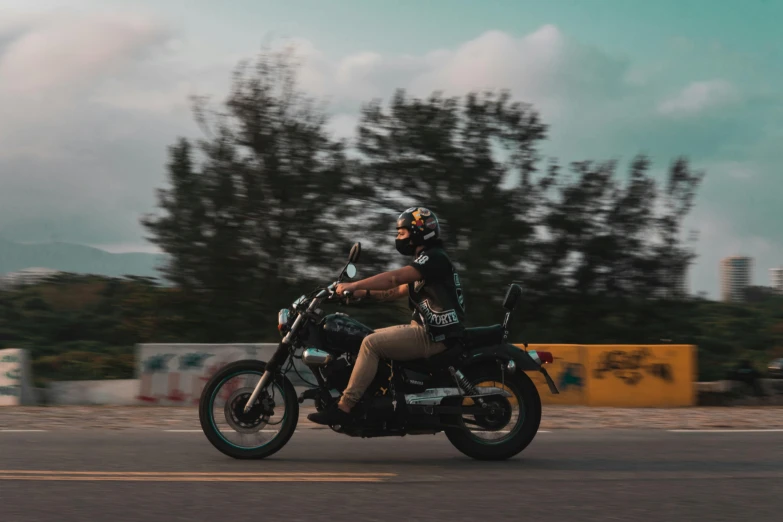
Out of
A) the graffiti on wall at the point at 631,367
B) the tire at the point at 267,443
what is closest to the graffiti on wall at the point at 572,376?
the graffiti on wall at the point at 631,367

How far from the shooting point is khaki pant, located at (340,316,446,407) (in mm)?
7215

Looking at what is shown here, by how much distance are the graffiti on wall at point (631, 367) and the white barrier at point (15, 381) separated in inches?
338

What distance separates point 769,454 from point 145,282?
19558 mm

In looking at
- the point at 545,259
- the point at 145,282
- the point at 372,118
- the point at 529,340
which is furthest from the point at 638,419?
the point at 145,282

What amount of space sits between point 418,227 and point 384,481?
1984 mm

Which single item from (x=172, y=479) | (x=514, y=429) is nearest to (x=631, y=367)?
(x=514, y=429)

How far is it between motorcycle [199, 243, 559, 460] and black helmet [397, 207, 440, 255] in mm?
505

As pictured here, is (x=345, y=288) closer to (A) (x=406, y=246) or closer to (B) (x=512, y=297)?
(A) (x=406, y=246)

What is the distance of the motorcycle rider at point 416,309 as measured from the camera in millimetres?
7219

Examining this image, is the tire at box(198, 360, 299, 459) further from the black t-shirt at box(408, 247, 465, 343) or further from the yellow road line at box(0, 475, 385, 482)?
the black t-shirt at box(408, 247, 465, 343)

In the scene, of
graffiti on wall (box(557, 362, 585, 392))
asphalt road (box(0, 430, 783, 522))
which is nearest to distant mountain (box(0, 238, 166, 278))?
graffiti on wall (box(557, 362, 585, 392))

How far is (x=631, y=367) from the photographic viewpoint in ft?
Result: 46.8

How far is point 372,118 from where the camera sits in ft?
82.0

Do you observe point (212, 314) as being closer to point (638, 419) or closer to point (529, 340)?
point (529, 340)
